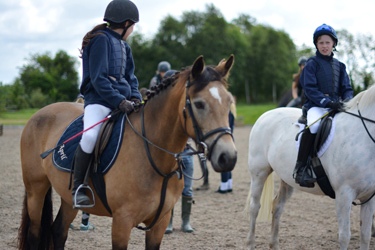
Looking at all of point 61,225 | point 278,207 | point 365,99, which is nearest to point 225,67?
point 365,99

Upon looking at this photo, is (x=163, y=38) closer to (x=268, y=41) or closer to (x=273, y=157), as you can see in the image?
(x=268, y=41)

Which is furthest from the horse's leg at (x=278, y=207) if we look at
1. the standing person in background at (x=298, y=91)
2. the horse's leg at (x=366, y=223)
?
the standing person in background at (x=298, y=91)

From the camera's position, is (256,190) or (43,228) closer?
(43,228)

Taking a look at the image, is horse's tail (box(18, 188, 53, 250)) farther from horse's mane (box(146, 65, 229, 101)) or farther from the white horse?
the white horse

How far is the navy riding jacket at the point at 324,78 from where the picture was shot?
5.85 meters

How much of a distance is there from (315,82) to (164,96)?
254cm

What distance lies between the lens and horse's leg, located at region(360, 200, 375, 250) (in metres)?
5.39

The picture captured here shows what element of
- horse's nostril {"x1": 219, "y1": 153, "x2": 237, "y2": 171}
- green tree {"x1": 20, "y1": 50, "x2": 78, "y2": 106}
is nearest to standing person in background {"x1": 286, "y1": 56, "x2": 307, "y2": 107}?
horse's nostril {"x1": 219, "y1": 153, "x2": 237, "y2": 171}

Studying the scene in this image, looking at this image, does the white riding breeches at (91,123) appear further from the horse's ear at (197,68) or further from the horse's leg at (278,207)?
the horse's leg at (278,207)

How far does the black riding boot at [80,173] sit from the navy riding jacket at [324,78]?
292 centimetres

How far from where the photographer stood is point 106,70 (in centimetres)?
426

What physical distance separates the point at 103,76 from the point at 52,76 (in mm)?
47558

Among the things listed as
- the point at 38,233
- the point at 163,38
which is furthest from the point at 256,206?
the point at 163,38

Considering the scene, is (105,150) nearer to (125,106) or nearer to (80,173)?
(80,173)
